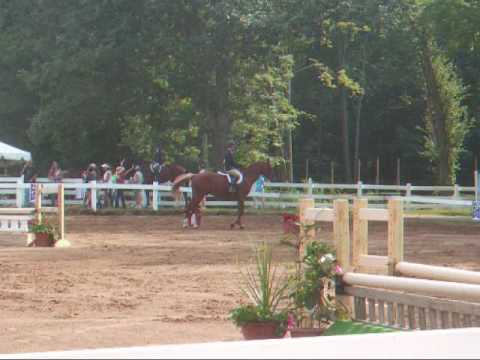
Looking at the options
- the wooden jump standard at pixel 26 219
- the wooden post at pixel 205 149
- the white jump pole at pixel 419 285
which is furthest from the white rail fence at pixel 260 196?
the white jump pole at pixel 419 285

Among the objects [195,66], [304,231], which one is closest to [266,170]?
[195,66]

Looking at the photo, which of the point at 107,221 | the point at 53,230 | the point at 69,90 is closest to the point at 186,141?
the point at 69,90

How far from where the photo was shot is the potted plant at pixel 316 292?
8.96 metres

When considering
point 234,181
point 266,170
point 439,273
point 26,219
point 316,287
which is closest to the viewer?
point 439,273

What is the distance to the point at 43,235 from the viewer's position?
22.2m

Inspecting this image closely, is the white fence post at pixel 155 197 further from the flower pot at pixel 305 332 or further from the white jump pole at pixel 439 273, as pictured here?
the white jump pole at pixel 439 273

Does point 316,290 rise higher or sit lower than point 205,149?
lower

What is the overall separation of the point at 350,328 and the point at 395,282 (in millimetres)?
593

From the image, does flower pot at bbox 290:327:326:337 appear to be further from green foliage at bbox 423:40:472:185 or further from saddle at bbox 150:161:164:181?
green foliage at bbox 423:40:472:185

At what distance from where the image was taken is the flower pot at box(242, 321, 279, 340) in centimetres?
860

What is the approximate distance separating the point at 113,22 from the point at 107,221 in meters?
12.4

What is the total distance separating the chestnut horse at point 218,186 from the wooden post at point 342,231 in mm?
18877

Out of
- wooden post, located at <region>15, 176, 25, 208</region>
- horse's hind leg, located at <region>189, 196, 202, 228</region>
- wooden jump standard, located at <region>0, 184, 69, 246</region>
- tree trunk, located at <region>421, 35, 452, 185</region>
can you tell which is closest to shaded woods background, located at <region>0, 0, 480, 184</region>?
tree trunk, located at <region>421, 35, 452, 185</region>

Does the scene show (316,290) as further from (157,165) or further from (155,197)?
(157,165)
